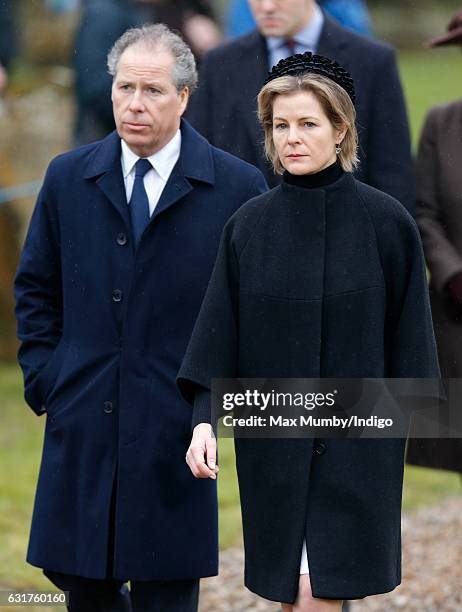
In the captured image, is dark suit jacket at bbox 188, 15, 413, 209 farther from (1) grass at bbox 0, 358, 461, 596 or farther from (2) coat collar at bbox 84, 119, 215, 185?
(1) grass at bbox 0, 358, 461, 596

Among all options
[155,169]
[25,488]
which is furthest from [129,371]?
[25,488]

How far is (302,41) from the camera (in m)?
5.71

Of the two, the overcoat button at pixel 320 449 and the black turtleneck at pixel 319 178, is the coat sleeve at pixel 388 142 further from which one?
the overcoat button at pixel 320 449

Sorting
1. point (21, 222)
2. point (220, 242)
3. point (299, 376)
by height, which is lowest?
point (21, 222)

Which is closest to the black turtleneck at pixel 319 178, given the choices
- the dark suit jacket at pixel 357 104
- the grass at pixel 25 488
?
the dark suit jacket at pixel 357 104

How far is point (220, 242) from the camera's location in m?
4.35

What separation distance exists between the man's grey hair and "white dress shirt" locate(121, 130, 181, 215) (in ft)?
0.56

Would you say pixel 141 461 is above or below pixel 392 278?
below

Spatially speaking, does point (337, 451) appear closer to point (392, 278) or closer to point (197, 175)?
point (392, 278)

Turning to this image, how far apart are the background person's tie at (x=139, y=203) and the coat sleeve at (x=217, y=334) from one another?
19.2 inches

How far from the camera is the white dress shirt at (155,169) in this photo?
4.74 meters

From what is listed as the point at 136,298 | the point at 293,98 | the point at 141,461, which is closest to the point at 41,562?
the point at 141,461

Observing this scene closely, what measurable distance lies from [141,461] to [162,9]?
4.52 m

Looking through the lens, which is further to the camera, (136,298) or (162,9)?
(162,9)
